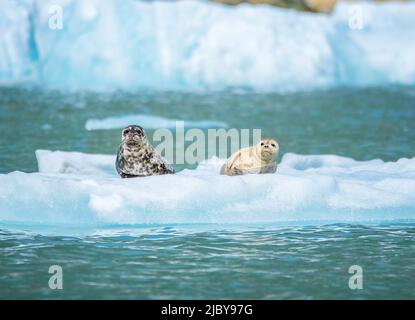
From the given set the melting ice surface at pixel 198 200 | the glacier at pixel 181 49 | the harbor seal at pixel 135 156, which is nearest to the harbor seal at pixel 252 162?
the melting ice surface at pixel 198 200

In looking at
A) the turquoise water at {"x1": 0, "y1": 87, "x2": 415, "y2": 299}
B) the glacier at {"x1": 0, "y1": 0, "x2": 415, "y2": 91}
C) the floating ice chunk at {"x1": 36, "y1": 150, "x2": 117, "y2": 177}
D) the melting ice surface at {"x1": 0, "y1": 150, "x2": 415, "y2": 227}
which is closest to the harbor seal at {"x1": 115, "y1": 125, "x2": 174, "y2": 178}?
the melting ice surface at {"x1": 0, "y1": 150, "x2": 415, "y2": 227}

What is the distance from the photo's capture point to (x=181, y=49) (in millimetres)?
23562

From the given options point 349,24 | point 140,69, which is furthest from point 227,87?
point 349,24

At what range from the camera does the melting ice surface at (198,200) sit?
8008mm

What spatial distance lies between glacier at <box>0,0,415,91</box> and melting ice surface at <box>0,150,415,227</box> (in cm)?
1463

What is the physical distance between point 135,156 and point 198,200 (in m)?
1.16

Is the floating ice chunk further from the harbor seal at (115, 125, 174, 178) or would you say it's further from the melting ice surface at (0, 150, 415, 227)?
the melting ice surface at (0, 150, 415, 227)

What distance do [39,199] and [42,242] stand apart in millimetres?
573

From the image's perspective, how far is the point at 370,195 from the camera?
8.35m

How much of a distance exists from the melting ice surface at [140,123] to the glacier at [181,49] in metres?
6.20
